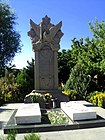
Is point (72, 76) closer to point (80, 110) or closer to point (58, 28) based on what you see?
point (58, 28)

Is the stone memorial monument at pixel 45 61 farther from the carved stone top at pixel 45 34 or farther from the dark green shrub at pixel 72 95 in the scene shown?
the dark green shrub at pixel 72 95

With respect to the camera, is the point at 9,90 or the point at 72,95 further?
the point at 9,90

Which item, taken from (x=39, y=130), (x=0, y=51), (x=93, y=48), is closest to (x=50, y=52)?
(x=93, y=48)

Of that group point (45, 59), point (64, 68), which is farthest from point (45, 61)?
point (64, 68)

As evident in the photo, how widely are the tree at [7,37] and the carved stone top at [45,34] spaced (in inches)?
532

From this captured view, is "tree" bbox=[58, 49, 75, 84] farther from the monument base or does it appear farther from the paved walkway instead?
the paved walkway

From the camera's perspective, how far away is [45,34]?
17.6 meters

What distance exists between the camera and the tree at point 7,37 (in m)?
30.9

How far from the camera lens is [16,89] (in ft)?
71.3

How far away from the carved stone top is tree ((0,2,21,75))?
44.3 ft

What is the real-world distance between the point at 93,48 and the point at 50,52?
725cm

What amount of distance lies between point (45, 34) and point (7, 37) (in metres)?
14.3

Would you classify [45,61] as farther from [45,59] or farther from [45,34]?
[45,34]

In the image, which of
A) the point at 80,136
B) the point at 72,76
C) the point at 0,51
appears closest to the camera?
the point at 80,136
